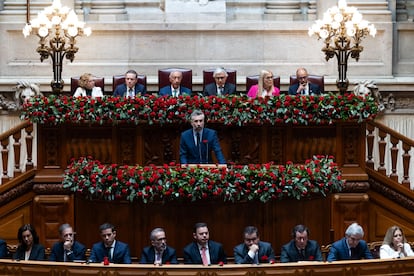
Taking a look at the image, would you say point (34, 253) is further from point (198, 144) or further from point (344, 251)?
point (344, 251)

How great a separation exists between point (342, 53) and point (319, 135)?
279cm

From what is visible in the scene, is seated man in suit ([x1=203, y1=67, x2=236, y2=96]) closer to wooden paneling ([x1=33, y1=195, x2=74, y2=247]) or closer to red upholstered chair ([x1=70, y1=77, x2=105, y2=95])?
red upholstered chair ([x1=70, y1=77, x2=105, y2=95])

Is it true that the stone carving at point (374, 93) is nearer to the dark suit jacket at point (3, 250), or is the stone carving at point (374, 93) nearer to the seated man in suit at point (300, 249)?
the seated man in suit at point (300, 249)

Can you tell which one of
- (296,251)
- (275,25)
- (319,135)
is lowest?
(296,251)

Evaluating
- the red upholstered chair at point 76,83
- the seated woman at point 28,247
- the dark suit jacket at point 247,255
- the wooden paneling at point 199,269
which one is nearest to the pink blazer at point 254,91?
the red upholstered chair at point 76,83

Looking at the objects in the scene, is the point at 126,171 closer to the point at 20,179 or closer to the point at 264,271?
the point at 20,179

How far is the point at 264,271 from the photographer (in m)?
10.1

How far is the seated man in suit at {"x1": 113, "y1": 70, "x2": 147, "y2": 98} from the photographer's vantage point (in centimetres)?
1454

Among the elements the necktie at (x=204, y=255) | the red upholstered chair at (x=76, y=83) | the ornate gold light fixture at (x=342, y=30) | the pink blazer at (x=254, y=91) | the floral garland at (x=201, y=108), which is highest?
the ornate gold light fixture at (x=342, y=30)

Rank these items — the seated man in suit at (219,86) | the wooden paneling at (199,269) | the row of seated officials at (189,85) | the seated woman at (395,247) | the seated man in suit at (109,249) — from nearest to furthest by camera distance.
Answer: the wooden paneling at (199,269), the seated woman at (395,247), the seated man in suit at (109,249), the row of seated officials at (189,85), the seated man in suit at (219,86)

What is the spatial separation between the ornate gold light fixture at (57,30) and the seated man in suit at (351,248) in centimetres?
524

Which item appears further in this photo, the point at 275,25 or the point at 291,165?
the point at 275,25

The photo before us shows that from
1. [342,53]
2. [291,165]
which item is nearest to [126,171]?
[291,165]

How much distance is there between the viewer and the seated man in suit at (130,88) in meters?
14.5
